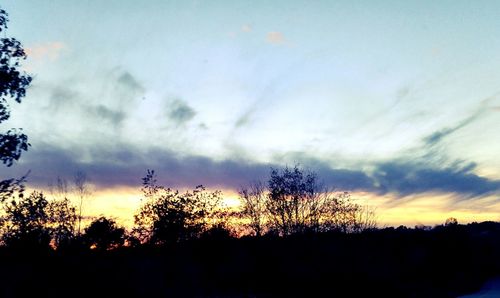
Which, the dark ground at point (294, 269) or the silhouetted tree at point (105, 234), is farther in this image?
the silhouetted tree at point (105, 234)

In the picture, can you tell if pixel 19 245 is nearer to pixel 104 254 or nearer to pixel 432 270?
pixel 104 254

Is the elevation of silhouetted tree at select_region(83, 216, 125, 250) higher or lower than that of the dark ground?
higher

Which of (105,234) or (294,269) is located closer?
(294,269)

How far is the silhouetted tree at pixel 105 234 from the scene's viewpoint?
63094 mm

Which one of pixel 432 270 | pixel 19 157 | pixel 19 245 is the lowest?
pixel 432 270

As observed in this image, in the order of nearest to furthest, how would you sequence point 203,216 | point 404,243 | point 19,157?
point 19,157
point 404,243
point 203,216

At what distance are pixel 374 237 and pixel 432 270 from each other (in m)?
7.44

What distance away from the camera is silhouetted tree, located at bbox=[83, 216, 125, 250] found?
63094 millimetres

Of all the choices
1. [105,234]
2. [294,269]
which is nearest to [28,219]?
[105,234]

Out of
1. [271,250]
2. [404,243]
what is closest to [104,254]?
[271,250]

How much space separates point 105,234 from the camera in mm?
63406

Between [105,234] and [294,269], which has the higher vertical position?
[105,234]

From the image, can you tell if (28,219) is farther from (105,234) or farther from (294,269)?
(294,269)

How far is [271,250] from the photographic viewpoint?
1403 inches
